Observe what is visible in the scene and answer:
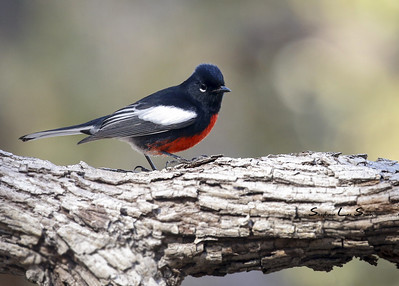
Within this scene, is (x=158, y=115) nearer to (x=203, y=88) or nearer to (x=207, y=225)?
(x=203, y=88)

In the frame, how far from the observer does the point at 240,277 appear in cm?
755

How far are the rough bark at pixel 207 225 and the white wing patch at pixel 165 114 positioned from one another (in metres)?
1.32

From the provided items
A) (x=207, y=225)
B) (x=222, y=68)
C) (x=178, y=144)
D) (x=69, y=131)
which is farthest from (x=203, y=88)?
(x=222, y=68)

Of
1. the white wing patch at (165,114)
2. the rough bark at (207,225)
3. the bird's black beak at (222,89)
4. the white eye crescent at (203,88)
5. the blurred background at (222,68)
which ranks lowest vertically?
the rough bark at (207,225)

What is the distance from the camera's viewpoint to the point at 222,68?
26.5 ft

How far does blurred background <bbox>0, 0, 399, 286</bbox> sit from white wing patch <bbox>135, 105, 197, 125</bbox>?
2.55 meters

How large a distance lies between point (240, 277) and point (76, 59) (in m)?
4.07

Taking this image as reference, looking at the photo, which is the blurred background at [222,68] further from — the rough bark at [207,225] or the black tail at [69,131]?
the rough bark at [207,225]

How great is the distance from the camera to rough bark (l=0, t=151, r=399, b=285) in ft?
10.6

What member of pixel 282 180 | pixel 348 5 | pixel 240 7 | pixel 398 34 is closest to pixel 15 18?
pixel 240 7

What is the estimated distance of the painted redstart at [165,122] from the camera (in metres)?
4.72

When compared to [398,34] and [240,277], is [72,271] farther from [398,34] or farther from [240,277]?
[398,34]

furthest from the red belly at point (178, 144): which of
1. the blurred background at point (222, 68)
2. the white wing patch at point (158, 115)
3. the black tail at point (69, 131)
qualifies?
the blurred background at point (222, 68)

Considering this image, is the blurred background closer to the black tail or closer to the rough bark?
the black tail
